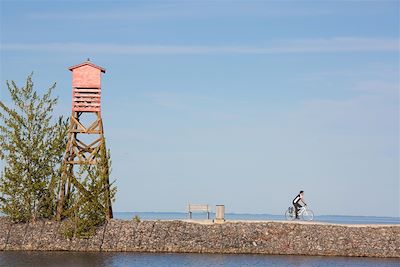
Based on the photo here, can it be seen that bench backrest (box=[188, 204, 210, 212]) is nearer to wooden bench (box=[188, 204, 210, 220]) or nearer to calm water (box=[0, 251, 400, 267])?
wooden bench (box=[188, 204, 210, 220])

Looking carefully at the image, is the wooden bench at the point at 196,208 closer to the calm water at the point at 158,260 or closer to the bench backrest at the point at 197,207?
the bench backrest at the point at 197,207

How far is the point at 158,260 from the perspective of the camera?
47.8 meters

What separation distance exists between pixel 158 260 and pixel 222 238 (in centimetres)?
600

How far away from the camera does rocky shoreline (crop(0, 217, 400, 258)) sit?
5175 cm

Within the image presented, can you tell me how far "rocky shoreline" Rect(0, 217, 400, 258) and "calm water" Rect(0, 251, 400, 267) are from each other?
1386 mm

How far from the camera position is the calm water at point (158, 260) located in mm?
45709

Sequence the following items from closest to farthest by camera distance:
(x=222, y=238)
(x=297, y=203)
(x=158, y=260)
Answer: (x=158, y=260) → (x=222, y=238) → (x=297, y=203)

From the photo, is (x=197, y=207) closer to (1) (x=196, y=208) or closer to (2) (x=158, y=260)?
(1) (x=196, y=208)

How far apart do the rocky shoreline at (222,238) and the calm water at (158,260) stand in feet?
4.55

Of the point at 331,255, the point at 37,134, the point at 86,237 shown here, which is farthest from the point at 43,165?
the point at 331,255

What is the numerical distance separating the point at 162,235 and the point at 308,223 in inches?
361

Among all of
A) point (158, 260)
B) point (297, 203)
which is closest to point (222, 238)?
point (158, 260)

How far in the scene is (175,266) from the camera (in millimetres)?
44875

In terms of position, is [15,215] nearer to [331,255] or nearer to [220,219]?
[220,219]
